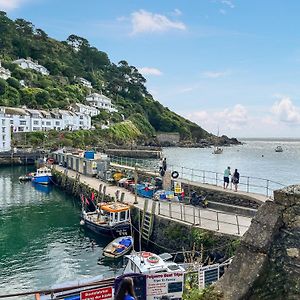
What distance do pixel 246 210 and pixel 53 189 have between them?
104 feet

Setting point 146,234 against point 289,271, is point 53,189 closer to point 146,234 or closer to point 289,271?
point 146,234

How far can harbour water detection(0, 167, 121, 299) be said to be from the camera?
20.0m

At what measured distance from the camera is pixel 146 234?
23297mm

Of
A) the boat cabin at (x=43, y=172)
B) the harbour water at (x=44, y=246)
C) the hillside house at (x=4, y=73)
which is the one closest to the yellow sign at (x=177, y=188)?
the harbour water at (x=44, y=246)

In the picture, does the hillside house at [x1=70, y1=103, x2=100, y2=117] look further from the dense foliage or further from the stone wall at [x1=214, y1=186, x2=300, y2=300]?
the stone wall at [x1=214, y1=186, x2=300, y2=300]

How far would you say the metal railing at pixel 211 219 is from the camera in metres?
19.3

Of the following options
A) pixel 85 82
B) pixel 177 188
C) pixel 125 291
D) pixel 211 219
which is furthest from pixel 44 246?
pixel 85 82

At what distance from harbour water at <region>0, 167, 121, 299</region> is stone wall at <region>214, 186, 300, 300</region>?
51.5 feet

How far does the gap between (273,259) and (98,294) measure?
817 cm

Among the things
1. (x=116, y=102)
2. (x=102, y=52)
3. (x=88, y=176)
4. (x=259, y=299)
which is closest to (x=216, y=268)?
(x=259, y=299)

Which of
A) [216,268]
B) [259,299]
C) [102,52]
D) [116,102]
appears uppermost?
[102,52]

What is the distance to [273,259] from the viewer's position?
199 inches

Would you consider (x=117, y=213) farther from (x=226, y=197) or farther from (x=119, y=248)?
(x=226, y=197)

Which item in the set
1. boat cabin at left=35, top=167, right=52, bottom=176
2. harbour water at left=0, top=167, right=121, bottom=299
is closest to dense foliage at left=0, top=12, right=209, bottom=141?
boat cabin at left=35, top=167, right=52, bottom=176
